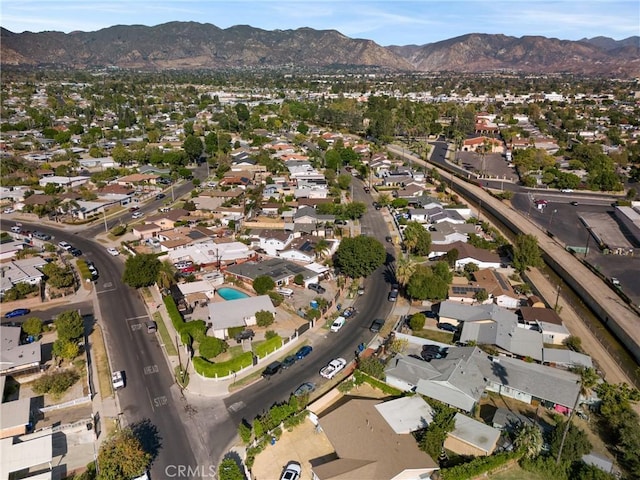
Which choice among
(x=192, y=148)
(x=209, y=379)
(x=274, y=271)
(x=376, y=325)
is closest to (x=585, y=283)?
(x=376, y=325)

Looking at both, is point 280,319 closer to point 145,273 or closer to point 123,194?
point 145,273

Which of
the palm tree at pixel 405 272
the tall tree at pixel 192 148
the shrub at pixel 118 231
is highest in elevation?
the tall tree at pixel 192 148

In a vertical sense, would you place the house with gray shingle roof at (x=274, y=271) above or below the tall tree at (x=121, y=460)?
below

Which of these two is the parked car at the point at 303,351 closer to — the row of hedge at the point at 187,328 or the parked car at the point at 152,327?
the row of hedge at the point at 187,328

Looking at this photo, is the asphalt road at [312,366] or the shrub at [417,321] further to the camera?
the shrub at [417,321]

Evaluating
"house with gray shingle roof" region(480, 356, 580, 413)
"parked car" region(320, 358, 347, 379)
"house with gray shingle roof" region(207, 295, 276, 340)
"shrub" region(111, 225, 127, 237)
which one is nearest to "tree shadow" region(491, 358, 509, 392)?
"house with gray shingle roof" region(480, 356, 580, 413)

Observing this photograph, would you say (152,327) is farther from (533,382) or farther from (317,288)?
(533,382)

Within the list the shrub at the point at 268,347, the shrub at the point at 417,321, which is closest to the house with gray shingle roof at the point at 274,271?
the shrub at the point at 268,347
